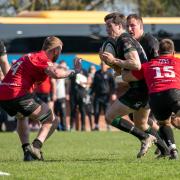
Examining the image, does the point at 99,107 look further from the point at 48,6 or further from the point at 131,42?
the point at 48,6

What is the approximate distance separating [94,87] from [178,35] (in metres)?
5.49

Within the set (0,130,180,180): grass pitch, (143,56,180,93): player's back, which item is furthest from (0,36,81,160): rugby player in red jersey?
(143,56,180,93): player's back

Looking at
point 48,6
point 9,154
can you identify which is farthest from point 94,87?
point 48,6

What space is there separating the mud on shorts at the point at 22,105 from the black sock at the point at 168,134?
70.0 inches

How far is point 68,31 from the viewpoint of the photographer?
29250 mm

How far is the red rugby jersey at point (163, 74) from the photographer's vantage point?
11492 mm

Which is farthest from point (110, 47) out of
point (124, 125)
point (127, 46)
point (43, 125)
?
point (43, 125)

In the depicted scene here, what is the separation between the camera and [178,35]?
97.6 feet

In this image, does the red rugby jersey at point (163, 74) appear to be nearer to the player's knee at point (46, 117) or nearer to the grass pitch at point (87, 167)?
the grass pitch at point (87, 167)

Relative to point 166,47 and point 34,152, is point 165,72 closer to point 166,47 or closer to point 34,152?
point 166,47

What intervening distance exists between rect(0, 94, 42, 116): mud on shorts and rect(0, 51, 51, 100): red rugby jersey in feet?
0.21

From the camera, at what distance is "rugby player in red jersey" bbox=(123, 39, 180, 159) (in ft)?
37.6

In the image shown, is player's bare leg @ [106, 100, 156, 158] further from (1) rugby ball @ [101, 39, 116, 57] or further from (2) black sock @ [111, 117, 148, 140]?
(1) rugby ball @ [101, 39, 116, 57]

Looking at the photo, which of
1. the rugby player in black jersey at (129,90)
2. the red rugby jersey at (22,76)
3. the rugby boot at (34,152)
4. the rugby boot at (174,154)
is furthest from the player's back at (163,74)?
the rugby boot at (34,152)
